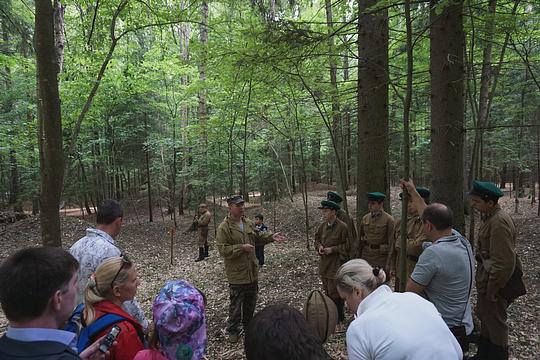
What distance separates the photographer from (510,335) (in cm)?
431

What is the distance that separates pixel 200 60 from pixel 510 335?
20.6ft

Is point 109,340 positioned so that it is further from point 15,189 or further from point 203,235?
point 15,189

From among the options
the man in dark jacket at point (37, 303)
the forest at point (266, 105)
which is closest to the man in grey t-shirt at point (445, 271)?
the forest at point (266, 105)

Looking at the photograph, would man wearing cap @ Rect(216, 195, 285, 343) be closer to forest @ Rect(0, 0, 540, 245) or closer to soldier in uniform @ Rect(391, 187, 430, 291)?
forest @ Rect(0, 0, 540, 245)

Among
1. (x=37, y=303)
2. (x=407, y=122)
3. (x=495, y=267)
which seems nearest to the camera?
(x=37, y=303)

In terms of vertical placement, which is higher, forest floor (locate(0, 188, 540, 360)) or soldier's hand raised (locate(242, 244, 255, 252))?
soldier's hand raised (locate(242, 244, 255, 252))

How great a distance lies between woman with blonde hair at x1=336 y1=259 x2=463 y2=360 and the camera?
1.53 metres

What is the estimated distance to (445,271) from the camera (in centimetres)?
268

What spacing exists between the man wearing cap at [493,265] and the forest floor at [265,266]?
851 millimetres

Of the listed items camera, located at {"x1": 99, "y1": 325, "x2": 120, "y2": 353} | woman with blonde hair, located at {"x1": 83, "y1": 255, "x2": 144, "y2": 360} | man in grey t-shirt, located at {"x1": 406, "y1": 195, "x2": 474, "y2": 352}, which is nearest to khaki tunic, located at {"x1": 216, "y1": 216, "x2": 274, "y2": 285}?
man in grey t-shirt, located at {"x1": 406, "y1": 195, "x2": 474, "y2": 352}

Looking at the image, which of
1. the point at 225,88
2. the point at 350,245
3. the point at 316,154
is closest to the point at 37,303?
the point at 350,245

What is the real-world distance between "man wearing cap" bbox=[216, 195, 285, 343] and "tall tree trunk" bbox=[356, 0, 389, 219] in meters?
2.01

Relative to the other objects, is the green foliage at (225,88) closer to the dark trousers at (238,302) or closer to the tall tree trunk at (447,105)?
the tall tree trunk at (447,105)

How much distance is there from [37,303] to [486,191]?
3633 millimetres
